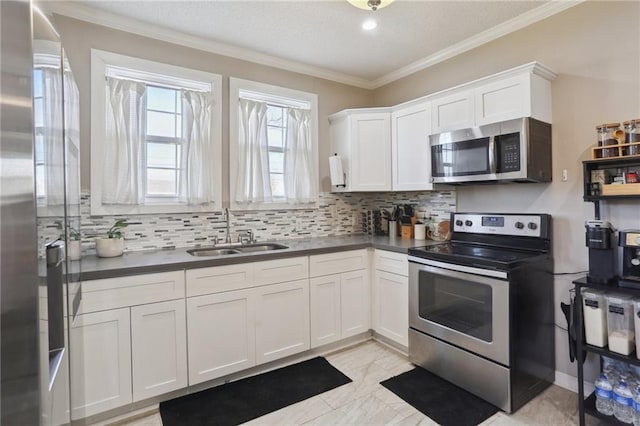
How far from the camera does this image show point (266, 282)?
8.20 feet

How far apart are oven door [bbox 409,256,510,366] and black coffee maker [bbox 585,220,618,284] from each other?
1.52 ft

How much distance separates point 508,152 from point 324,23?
1.67m

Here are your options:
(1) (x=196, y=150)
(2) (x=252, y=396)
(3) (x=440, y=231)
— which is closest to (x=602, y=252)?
(3) (x=440, y=231)

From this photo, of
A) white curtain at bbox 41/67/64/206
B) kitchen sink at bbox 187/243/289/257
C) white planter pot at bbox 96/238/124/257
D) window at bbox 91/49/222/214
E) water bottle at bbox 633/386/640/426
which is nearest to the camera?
white curtain at bbox 41/67/64/206

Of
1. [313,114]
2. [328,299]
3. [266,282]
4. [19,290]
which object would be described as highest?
[313,114]

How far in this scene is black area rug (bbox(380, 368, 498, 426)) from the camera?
201 cm

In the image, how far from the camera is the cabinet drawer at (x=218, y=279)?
7.22ft

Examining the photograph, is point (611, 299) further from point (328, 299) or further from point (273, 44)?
point (273, 44)

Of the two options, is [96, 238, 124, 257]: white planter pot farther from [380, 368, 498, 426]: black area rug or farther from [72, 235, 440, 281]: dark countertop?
[380, 368, 498, 426]: black area rug

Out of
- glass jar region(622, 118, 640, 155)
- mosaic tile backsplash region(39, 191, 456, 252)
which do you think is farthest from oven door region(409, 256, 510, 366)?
glass jar region(622, 118, 640, 155)

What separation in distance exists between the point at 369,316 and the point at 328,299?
1.68 ft

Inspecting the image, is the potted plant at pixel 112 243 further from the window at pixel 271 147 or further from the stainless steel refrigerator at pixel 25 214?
the stainless steel refrigerator at pixel 25 214

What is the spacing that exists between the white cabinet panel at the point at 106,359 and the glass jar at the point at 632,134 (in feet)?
10.1

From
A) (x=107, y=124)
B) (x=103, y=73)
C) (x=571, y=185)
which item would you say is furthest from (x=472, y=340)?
(x=103, y=73)
